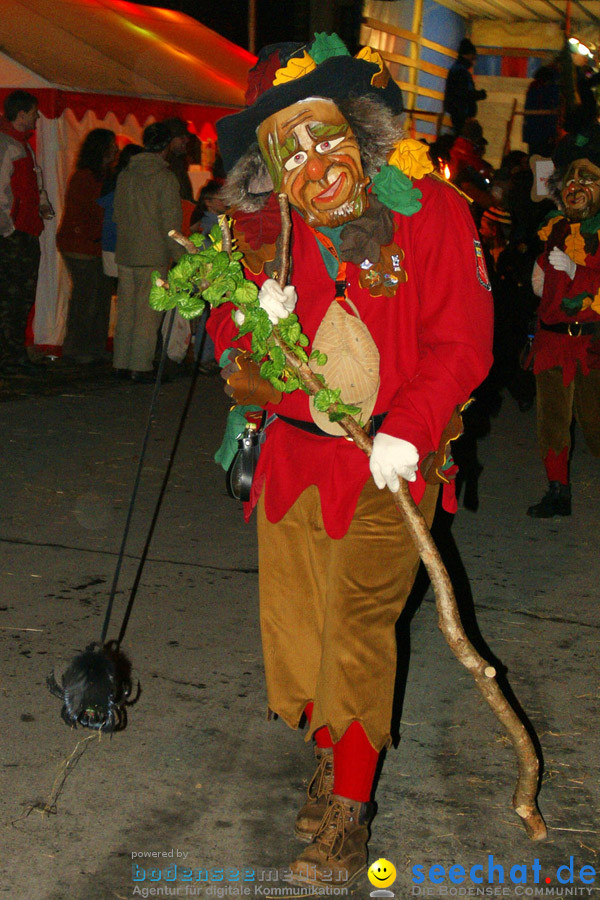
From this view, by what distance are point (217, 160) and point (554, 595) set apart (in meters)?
8.25

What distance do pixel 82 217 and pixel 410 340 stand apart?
8.17 metres

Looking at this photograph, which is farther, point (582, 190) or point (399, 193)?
point (582, 190)

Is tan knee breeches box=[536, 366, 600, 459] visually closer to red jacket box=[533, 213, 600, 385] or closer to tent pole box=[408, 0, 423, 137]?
red jacket box=[533, 213, 600, 385]

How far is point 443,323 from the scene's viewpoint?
108 inches

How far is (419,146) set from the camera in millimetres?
2863

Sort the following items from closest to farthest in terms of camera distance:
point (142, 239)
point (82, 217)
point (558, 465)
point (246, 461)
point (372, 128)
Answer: point (372, 128) → point (246, 461) → point (558, 465) → point (142, 239) → point (82, 217)

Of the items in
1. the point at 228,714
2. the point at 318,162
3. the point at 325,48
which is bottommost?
the point at 228,714

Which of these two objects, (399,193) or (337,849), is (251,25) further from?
(337,849)

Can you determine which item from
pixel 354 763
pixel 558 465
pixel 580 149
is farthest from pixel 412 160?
pixel 558 465

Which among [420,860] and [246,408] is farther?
[246,408]

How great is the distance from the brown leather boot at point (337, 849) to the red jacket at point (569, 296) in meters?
3.71

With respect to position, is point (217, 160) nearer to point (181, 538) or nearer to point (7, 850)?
point (181, 538)

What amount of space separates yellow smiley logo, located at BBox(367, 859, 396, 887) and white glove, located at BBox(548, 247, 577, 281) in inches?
155

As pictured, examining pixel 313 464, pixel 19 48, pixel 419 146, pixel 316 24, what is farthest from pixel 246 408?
pixel 316 24
